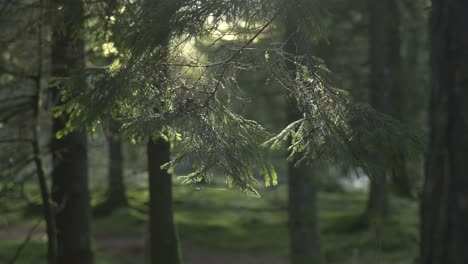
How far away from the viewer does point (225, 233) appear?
16.6 metres

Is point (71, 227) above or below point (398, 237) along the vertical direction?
above

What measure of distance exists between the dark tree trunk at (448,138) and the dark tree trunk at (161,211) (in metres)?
6.39

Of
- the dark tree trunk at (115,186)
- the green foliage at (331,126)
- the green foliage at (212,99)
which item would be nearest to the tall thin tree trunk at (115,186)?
the dark tree trunk at (115,186)

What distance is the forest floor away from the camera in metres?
13.5

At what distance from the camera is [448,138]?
3.04 meters

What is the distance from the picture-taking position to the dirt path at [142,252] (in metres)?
14.1

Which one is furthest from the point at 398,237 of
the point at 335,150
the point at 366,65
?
the point at 335,150

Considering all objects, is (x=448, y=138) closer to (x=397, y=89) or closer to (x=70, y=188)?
(x=70, y=188)

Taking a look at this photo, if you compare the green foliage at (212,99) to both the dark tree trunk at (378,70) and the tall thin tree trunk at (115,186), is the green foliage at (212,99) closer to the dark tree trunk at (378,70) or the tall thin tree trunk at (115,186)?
the dark tree trunk at (378,70)

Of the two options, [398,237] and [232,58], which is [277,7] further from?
[398,237]

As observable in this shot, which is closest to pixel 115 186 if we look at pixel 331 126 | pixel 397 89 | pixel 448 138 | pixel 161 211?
pixel 161 211

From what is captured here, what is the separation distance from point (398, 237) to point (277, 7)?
366 inches

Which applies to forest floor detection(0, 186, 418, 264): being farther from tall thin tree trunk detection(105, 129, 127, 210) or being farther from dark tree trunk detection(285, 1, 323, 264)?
dark tree trunk detection(285, 1, 323, 264)

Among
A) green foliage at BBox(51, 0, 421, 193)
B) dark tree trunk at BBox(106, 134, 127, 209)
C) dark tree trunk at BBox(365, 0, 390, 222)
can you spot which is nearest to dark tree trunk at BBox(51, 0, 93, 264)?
green foliage at BBox(51, 0, 421, 193)
